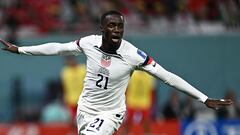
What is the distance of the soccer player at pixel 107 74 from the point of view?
885 centimetres

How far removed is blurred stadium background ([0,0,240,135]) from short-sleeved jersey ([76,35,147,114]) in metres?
8.79

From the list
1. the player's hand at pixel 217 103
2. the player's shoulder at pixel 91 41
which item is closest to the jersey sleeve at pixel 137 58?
the player's shoulder at pixel 91 41

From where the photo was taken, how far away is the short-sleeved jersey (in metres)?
8.95

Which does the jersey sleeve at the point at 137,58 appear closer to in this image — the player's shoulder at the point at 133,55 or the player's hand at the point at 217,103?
the player's shoulder at the point at 133,55

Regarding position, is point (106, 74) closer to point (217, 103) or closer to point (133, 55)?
point (133, 55)

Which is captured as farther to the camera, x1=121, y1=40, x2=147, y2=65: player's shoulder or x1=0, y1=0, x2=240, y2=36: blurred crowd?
x1=0, y1=0, x2=240, y2=36: blurred crowd

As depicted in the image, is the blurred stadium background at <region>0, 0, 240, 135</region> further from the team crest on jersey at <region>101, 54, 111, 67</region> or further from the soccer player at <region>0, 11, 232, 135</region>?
the team crest on jersey at <region>101, 54, 111, 67</region>

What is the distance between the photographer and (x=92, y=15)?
18922 mm

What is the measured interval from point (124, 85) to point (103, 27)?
2.37 feet

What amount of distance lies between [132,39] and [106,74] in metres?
9.65

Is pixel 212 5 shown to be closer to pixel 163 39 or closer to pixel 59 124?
pixel 163 39

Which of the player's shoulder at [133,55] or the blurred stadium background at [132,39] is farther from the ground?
the player's shoulder at [133,55]

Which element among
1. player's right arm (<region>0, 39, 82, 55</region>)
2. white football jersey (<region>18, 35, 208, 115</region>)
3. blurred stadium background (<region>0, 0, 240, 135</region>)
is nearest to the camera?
white football jersey (<region>18, 35, 208, 115</region>)

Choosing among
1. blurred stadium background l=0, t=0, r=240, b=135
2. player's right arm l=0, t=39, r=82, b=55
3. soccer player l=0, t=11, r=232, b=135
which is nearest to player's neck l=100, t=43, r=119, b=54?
soccer player l=0, t=11, r=232, b=135
